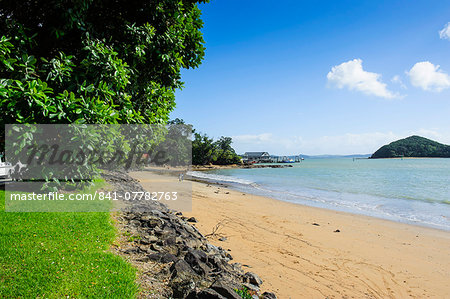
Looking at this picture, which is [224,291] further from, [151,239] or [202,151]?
[202,151]

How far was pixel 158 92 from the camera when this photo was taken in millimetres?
9070

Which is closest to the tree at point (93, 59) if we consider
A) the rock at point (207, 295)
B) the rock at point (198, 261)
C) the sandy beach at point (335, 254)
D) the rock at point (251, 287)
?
the rock at point (198, 261)

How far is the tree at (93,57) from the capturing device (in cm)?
577

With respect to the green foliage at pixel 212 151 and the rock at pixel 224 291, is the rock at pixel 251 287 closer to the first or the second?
the rock at pixel 224 291

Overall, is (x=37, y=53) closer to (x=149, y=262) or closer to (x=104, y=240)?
(x=104, y=240)

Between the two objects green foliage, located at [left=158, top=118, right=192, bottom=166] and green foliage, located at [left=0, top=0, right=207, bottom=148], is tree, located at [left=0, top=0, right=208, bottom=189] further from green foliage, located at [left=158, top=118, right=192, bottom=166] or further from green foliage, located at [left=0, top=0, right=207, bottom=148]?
green foliage, located at [left=158, top=118, right=192, bottom=166]

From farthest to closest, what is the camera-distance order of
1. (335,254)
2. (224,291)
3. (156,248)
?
(335,254)
(156,248)
(224,291)

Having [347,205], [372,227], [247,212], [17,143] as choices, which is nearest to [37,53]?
[17,143]

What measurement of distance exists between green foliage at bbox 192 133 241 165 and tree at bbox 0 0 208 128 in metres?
85.1

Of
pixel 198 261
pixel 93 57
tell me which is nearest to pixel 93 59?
pixel 93 57

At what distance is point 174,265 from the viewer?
5.29 metres

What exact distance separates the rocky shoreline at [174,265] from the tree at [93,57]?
3.27m

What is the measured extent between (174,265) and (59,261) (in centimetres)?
213

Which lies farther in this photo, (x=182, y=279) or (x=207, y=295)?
(x=182, y=279)
